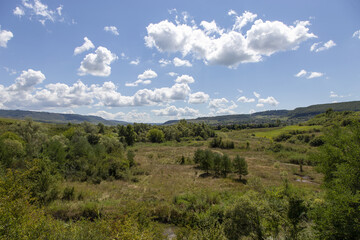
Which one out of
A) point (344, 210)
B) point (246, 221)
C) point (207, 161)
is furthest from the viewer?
point (207, 161)

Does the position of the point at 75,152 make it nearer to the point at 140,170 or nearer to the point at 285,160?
the point at 140,170

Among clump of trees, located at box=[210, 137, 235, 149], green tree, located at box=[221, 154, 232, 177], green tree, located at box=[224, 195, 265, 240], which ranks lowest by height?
clump of trees, located at box=[210, 137, 235, 149]

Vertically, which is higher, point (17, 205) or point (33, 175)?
point (17, 205)

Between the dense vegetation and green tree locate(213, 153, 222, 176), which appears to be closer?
the dense vegetation

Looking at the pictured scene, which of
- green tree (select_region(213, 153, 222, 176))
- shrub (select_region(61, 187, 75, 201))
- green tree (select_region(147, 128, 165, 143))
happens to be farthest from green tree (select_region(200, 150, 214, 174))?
green tree (select_region(147, 128, 165, 143))

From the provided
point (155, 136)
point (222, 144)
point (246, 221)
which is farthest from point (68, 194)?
point (155, 136)

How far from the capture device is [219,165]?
29453mm

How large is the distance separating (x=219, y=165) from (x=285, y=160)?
25.4 metres

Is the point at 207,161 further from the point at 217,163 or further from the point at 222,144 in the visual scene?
the point at 222,144

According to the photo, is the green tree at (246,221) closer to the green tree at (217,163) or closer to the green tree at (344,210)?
the green tree at (344,210)

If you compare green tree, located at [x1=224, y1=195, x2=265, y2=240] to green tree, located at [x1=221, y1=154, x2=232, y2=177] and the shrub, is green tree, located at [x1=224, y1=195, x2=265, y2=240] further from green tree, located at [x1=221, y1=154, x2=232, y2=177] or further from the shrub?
green tree, located at [x1=221, y1=154, x2=232, y2=177]

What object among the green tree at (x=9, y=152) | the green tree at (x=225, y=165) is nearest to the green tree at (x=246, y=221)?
the green tree at (x=225, y=165)

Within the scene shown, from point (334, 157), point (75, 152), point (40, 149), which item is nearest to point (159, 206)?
point (334, 157)

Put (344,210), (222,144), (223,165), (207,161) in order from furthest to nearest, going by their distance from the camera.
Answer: (222,144), (207,161), (223,165), (344,210)
